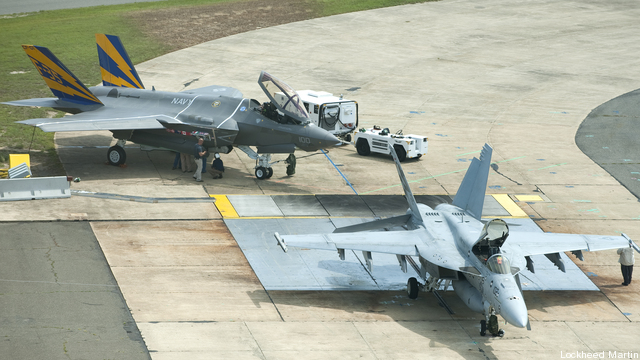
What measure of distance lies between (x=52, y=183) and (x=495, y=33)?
41.3 metres

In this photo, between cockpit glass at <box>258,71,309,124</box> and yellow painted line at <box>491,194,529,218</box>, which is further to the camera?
cockpit glass at <box>258,71,309,124</box>

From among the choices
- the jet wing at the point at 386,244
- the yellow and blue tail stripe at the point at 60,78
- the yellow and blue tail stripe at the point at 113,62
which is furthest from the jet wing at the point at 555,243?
the yellow and blue tail stripe at the point at 113,62

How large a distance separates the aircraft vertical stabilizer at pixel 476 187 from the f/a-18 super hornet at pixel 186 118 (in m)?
7.18

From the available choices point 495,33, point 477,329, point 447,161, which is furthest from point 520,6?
point 477,329

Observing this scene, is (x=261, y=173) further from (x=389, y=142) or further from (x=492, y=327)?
(x=492, y=327)

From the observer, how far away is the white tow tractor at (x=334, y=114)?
3369 cm

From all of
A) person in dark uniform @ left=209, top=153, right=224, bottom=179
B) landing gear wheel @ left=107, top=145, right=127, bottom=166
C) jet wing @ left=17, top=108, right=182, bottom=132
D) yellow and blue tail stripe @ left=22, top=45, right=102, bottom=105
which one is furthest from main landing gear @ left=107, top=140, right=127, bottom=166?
person in dark uniform @ left=209, top=153, right=224, bottom=179

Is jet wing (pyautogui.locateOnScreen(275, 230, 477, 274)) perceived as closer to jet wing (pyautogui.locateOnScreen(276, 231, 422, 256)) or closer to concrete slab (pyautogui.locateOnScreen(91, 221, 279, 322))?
jet wing (pyautogui.locateOnScreen(276, 231, 422, 256))

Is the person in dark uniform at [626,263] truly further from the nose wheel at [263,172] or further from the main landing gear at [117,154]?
the main landing gear at [117,154]

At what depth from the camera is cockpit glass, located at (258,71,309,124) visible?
27281 mm

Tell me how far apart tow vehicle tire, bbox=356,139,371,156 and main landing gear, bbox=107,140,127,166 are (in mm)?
10650

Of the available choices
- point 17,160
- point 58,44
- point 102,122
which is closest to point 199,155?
point 102,122

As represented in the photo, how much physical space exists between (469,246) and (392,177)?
39.3 ft

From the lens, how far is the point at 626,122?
3938cm
